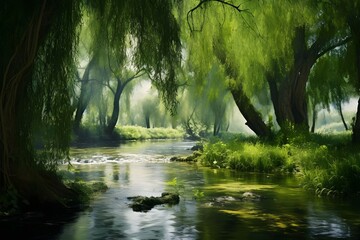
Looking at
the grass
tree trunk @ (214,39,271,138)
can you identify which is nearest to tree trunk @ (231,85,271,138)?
tree trunk @ (214,39,271,138)

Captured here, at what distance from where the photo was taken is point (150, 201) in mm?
10102

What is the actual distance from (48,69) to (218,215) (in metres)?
4.02

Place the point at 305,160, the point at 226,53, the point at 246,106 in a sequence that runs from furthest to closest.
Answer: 1. the point at 246,106
2. the point at 226,53
3. the point at 305,160

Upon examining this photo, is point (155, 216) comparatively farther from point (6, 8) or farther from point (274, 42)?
point (274, 42)

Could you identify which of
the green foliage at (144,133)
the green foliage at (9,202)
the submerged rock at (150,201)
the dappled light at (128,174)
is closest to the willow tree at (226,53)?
the dappled light at (128,174)

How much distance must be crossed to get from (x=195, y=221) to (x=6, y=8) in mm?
4629

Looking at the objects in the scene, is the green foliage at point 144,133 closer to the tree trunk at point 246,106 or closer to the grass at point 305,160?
the grass at point 305,160

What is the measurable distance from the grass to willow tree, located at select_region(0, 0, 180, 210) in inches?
193

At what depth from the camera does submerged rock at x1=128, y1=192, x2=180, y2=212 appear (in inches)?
381

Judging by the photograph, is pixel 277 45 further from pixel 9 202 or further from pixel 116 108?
pixel 116 108

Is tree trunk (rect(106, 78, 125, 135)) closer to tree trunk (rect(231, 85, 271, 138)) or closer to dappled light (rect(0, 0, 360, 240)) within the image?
tree trunk (rect(231, 85, 271, 138))

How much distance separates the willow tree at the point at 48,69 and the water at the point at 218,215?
1325mm

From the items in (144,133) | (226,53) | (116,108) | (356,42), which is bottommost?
(144,133)

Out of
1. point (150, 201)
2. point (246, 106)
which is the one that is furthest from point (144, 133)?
point (150, 201)
